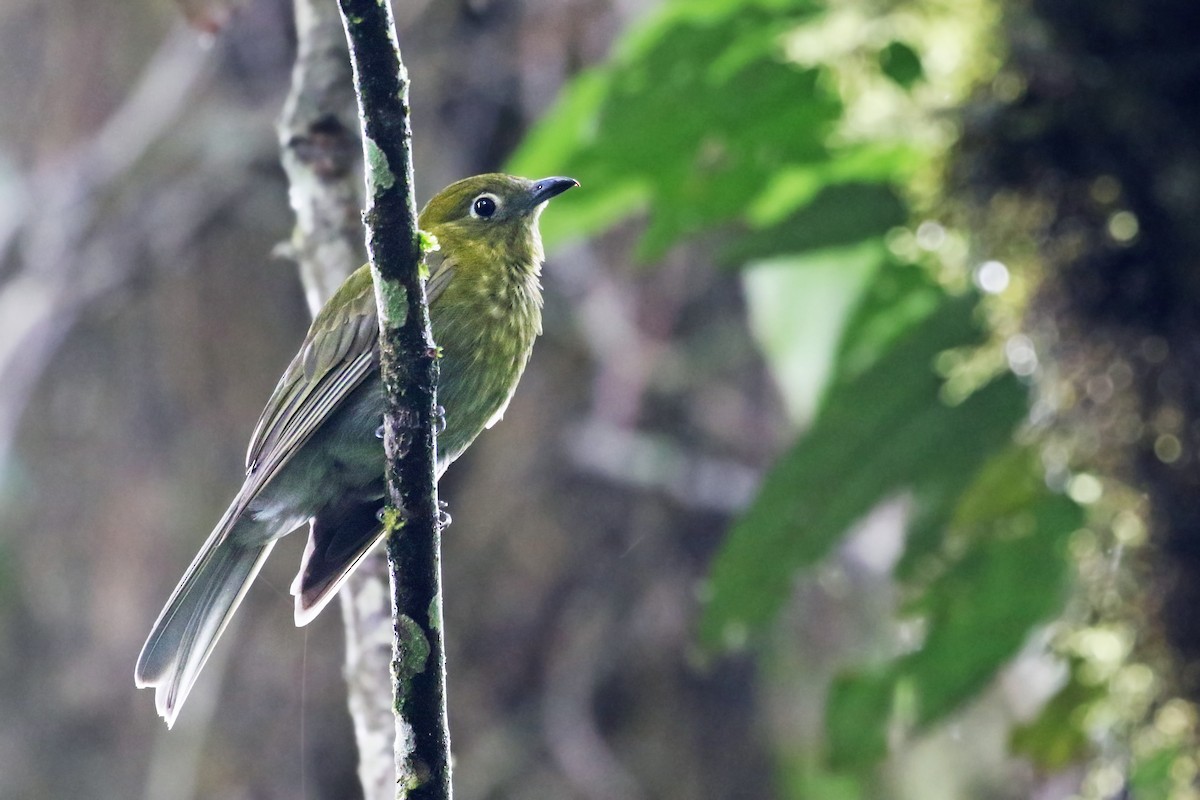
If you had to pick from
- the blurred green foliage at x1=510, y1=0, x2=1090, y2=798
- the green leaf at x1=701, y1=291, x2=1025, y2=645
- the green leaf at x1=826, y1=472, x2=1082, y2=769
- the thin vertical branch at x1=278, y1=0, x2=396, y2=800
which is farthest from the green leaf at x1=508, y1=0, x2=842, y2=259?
the green leaf at x1=826, y1=472, x2=1082, y2=769

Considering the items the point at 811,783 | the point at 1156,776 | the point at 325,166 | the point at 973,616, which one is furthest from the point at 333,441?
the point at 811,783

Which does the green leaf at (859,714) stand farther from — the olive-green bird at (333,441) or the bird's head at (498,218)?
the bird's head at (498,218)

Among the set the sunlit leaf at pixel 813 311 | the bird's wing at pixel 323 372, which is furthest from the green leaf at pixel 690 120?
the bird's wing at pixel 323 372

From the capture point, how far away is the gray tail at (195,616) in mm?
2846

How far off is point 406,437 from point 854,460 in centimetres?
193

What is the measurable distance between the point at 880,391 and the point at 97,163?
3994mm

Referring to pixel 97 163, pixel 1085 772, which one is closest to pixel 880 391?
pixel 1085 772

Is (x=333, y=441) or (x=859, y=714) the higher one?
(x=333, y=441)

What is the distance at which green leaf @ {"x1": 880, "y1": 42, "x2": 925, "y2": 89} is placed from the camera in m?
3.68

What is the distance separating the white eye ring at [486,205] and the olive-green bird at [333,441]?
0.20 m

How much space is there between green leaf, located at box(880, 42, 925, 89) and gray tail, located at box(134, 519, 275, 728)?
1970mm

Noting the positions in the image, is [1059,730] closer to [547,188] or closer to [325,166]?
[547,188]

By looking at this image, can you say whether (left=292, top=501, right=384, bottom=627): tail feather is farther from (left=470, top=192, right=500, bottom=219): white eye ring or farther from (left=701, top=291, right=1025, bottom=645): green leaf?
(left=701, top=291, right=1025, bottom=645): green leaf

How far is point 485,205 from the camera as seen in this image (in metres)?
3.54
